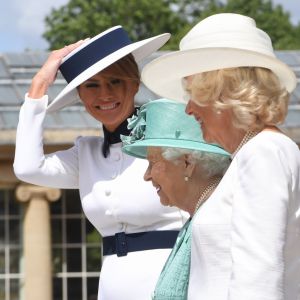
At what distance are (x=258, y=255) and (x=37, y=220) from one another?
9.76 meters

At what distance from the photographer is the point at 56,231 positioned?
43.4ft

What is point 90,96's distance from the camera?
15.6ft

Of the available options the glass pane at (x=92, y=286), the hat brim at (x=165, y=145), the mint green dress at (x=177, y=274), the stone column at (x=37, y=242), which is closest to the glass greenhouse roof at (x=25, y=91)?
the stone column at (x=37, y=242)

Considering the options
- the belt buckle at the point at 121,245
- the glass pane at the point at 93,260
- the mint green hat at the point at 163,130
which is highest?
the mint green hat at the point at 163,130

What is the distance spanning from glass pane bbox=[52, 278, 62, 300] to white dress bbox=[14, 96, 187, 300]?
8.31 meters

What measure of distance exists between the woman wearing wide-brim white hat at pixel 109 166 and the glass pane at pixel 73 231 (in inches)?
328

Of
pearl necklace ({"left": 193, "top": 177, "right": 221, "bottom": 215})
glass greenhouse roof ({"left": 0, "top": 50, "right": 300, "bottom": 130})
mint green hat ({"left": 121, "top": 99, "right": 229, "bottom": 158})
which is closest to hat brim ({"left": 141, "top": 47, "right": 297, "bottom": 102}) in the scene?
mint green hat ({"left": 121, "top": 99, "right": 229, "bottom": 158})

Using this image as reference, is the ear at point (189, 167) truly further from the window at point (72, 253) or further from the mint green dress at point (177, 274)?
the window at point (72, 253)

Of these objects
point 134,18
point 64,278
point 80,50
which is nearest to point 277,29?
point 134,18

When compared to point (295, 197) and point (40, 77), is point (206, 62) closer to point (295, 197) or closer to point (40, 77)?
point (295, 197)

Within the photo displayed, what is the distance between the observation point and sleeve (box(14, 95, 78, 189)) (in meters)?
4.68

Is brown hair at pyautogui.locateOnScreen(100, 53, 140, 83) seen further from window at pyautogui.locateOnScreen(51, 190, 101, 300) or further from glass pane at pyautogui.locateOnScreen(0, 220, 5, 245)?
glass pane at pyautogui.locateOnScreen(0, 220, 5, 245)

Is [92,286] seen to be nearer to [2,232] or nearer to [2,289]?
[2,289]

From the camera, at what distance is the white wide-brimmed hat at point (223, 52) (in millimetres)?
3451
